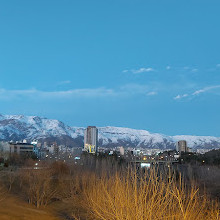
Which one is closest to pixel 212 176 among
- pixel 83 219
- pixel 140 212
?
pixel 83 219

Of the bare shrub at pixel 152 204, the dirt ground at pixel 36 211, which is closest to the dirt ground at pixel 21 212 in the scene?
the dirt ground at pixel 36 211

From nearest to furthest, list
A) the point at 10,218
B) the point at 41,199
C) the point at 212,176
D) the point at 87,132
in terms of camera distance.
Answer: the point at 10,218
the point at 41,199
the point at 212,176
the point at 87,132

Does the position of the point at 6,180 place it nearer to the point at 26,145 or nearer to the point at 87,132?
the point at 26,145

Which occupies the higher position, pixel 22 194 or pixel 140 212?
pixel 140 212

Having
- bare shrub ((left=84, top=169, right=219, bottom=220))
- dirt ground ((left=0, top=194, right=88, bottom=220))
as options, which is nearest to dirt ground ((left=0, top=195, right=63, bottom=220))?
dirt ground ((left=0, top=194, right=88, bottom=220))

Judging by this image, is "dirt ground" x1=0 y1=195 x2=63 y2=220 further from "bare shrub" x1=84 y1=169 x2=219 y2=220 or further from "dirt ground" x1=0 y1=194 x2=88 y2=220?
"bare shrub" x1=84 y1=169 x2=219 y2=220

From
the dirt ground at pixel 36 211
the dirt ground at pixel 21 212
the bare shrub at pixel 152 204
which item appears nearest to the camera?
the bare shrub at pixel 152 204

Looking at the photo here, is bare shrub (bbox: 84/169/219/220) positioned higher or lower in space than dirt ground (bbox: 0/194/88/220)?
higher

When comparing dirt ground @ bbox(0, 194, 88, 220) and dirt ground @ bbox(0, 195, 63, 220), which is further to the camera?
dirt ground @ bbox(0, 194, 88, 220)

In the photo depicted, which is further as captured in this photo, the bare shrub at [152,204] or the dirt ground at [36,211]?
the dirt ground at [36,211]

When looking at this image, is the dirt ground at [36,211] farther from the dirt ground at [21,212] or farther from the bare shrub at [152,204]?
the bare shrub at [152,204]

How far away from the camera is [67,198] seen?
36.9 feet

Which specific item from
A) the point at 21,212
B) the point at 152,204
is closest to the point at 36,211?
the point at 21,212

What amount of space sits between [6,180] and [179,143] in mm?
123288
